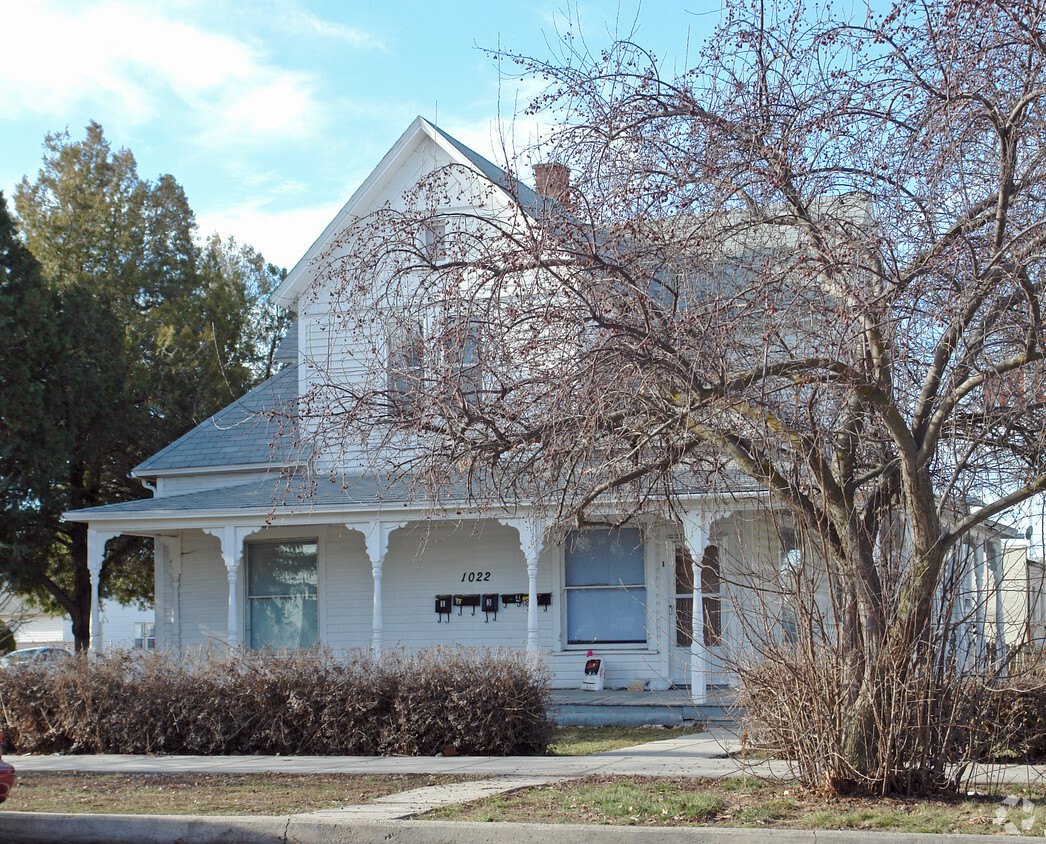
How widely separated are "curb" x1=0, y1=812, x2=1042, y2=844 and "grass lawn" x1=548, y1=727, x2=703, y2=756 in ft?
15.1

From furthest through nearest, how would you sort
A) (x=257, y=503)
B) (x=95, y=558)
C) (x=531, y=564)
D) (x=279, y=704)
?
(x=95, y=558)
(x=257, y=503)
(x=531, y=564)
(x=279, y=704)

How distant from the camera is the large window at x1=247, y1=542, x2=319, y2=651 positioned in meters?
18.5

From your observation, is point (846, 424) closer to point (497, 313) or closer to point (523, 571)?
point (497, 313)

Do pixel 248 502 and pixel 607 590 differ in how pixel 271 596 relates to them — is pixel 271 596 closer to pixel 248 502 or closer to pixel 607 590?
pixel 248 502

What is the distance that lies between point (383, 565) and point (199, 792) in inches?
367

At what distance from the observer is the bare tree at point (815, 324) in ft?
22.2

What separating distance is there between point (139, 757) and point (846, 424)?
8.44m

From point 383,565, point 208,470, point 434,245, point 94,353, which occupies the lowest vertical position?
point 383,565

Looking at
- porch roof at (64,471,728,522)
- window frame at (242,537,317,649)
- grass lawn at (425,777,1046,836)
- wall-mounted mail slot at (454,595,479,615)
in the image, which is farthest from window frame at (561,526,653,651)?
grass lawn at (425,777,1046,836)

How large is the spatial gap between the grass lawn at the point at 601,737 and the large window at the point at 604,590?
2849mm

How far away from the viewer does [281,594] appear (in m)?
18.7

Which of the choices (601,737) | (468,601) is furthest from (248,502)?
(601,737)

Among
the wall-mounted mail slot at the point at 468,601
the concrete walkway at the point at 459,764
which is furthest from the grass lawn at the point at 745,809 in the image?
the wall-mounted mail slot at the point at 468,601

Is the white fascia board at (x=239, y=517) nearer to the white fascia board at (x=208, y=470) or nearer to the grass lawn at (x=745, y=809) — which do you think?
the white fascia board at (x=208, y=470)
